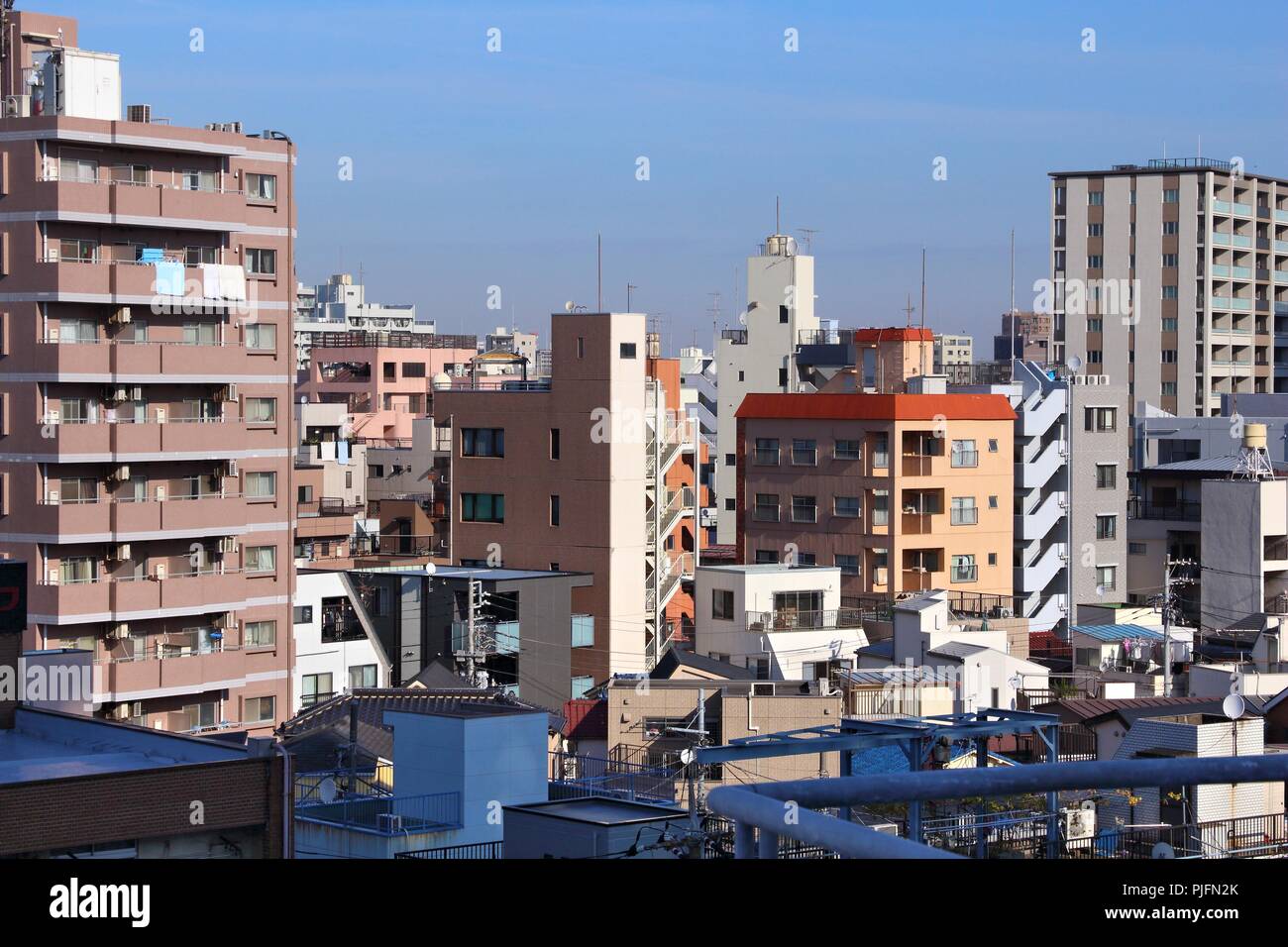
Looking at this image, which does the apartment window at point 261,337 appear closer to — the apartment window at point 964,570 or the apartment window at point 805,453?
the apartment window at point 805,453

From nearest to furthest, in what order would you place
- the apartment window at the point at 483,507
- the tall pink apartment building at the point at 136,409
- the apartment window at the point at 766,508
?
the tall pink apartment building at the point at 136,409 < the apartment window at the point at 483,507 < the apartment window at the point at 766,508

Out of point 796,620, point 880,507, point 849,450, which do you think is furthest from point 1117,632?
point 849,450

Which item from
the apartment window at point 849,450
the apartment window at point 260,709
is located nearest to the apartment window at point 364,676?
the apartment window at point 260,709

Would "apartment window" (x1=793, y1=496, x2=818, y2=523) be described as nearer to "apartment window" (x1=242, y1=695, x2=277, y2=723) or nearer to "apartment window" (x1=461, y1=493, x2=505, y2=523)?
"apartment window" (x1=461, y1=493, x2=505, y2=523)

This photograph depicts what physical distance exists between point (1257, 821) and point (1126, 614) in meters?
29.5

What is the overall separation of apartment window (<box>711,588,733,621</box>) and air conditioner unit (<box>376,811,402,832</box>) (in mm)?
22231

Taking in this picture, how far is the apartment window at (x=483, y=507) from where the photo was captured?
142ft

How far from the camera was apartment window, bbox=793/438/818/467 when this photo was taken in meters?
48.1

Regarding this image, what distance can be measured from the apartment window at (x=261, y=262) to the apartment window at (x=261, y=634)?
6798 mm

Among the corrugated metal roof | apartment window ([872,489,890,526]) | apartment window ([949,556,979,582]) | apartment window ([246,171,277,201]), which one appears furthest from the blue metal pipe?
apartment window ([949,556,979,582])

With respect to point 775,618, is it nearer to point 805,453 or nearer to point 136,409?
point 805,453

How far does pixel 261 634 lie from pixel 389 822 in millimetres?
15516

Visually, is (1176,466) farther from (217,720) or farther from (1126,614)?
(217,720)

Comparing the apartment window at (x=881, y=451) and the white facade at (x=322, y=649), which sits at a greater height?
the apartment window at (x=881, y=451)
